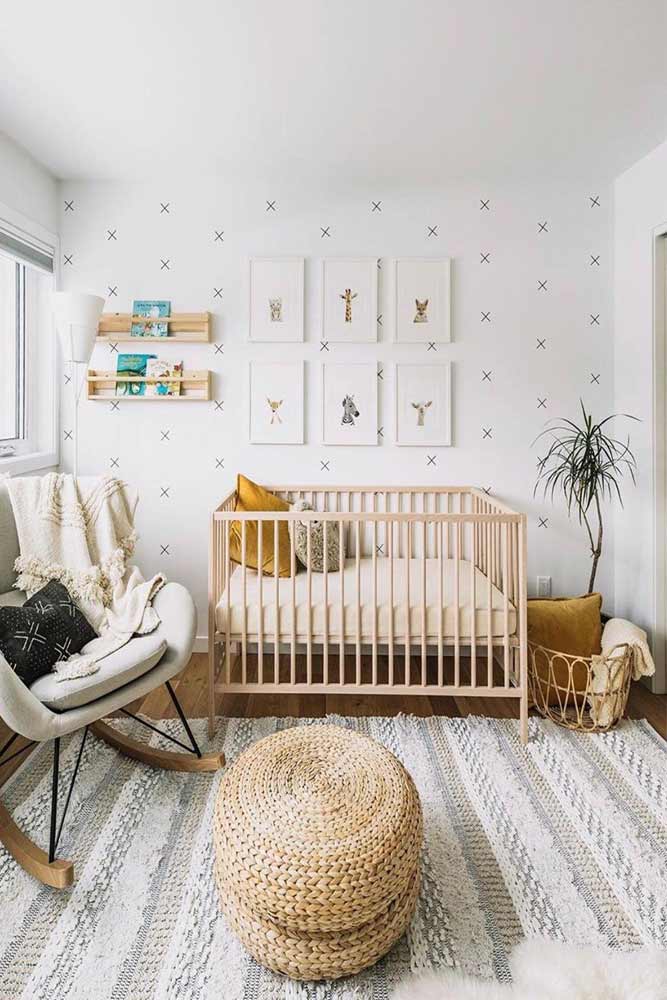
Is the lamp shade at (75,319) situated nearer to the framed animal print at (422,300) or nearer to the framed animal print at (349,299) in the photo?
the framed animal print at (349,299)

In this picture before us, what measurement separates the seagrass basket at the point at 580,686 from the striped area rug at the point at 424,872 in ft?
0.38

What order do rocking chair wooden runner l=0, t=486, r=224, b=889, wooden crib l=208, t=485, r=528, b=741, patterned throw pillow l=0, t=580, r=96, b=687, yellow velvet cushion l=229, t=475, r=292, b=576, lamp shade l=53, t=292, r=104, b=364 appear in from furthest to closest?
yellow velvet cushion l=229, t=475, r=292, b=576
lamp shade l=53, t=292, r=104, b=364
wooden crib l=208, t=485, r=528, b=741
patterned throw pillow l=0, t=580, r=96, b=687
rocking chair wooden runner l=0, t=486, r=224, b=889

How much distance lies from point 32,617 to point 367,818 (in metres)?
1.25

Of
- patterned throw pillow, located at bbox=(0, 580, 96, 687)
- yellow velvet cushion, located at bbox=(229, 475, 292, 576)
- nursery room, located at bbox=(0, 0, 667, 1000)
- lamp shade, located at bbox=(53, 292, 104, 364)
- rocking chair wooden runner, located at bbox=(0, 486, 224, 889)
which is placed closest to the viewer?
nursery room, located at bbox=(0, 0, 667, 1000)

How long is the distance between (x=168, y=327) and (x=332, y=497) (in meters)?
1.20

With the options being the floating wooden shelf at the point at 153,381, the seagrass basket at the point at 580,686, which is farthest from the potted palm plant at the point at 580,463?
the floating wooden shelf at the point at 153,381

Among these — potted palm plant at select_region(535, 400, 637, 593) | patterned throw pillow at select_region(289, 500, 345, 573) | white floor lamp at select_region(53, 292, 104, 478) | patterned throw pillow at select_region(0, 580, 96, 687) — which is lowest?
patterned throw pillow at select_region(0, 580, 96, 687)

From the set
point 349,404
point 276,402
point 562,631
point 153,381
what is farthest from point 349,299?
point 562,631

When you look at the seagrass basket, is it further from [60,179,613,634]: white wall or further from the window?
the window

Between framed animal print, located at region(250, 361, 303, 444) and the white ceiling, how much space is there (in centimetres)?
93

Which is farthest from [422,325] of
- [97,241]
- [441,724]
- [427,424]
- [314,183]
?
[441,724]

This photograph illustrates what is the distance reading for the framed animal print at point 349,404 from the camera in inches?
124

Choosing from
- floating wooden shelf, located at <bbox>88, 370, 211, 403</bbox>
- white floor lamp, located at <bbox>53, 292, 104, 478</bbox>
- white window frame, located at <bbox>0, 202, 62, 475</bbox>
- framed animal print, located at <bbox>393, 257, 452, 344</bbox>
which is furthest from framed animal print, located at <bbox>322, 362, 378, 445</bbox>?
white window frame, located at <bbox>0, 202, 62, 475</bbox>

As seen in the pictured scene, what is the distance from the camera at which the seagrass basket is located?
2.40 metres
